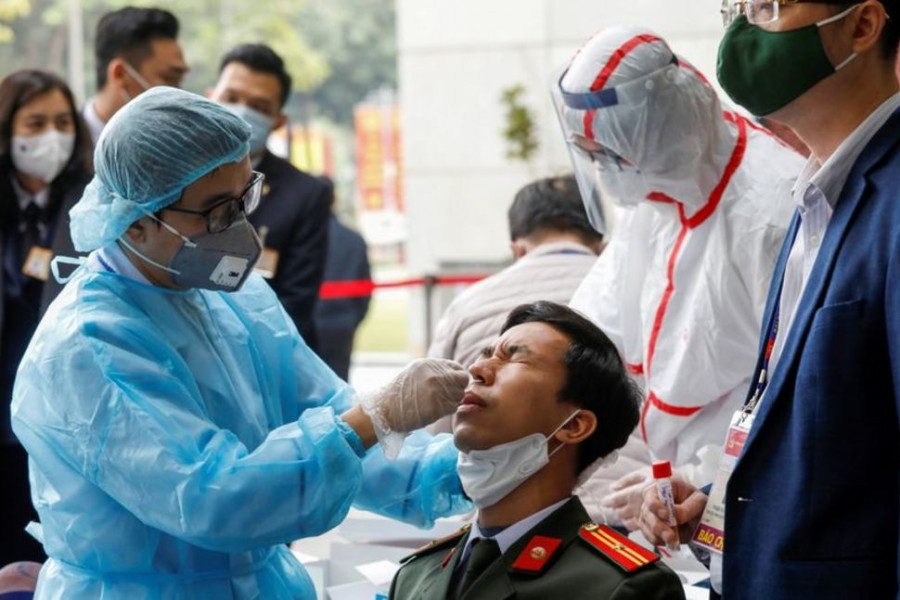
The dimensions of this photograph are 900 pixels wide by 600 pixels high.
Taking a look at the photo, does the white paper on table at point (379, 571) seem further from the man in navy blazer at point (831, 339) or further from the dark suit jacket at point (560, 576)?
the man in navy blazer at point (831, 339)

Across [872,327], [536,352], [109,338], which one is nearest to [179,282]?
[109,338]

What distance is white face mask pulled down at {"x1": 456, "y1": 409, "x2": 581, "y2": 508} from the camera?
7.38 feet

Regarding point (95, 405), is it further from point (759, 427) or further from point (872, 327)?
point (872, 327)

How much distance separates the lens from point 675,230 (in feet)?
10.0

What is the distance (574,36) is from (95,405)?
7.98 metres

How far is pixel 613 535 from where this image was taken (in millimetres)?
2191

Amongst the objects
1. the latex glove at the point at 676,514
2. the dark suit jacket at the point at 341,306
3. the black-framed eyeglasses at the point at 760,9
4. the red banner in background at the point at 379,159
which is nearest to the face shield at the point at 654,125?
the latex glove at the point at 676,514

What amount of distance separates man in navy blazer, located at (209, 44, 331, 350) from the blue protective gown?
188cm

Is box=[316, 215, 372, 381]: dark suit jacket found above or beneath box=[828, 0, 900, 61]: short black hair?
beneath

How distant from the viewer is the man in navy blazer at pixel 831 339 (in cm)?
170

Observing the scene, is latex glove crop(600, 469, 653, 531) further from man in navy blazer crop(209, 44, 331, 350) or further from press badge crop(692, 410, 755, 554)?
man in navy blazer crop(209, 44, 331, 350)

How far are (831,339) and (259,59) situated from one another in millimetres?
2994

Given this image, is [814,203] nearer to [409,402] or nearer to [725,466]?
Result: [725,466]

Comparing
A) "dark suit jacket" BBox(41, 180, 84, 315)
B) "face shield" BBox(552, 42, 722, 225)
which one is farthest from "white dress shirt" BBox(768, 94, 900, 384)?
"dark suit jacket" BBox(41, 180, 84, 315)
